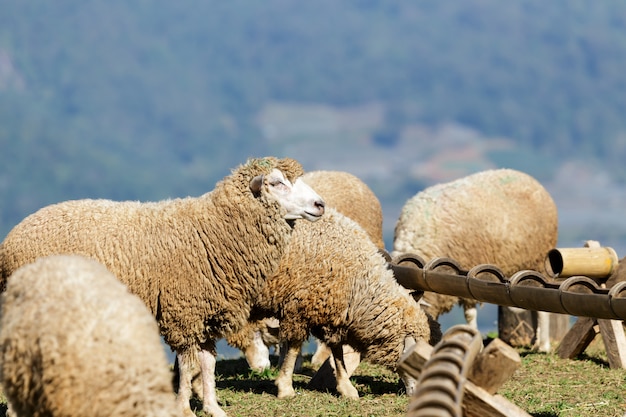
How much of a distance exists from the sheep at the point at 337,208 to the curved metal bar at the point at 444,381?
6.40 meters

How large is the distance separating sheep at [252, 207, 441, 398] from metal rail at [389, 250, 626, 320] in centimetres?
38

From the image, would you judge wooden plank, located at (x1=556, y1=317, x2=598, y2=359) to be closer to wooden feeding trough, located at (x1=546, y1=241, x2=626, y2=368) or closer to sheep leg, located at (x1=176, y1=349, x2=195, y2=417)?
wooden feeding trough, located at (x1=546, y1=241, x2=626, y2=368)

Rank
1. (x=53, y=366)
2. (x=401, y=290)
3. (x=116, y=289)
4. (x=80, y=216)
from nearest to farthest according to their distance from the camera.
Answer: (x=53, y=366) → (x=116, y=289) → (x=80, y=216) → (x=401, y=290)

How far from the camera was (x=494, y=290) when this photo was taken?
776 cm

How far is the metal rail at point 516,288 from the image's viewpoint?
21.9 feet

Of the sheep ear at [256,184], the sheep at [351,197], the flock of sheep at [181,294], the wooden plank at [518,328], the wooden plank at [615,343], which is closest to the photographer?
the flock of sheep at [181,294]

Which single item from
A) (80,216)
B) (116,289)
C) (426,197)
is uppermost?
(426,197)

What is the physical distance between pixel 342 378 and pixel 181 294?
83.2 inches

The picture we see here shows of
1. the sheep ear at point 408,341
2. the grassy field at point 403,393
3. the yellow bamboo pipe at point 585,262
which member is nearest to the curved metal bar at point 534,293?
the grassy field at point 403,393

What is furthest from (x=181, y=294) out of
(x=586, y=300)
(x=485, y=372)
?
(x=485, y=372)

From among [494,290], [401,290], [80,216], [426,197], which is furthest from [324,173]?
[80,216]

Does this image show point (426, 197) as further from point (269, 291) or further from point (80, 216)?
point (80, 216)

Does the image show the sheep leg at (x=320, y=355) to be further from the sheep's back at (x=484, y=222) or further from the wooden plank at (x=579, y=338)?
the wooden plank at (x=579, y=338)

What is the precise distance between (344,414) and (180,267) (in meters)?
1.79
